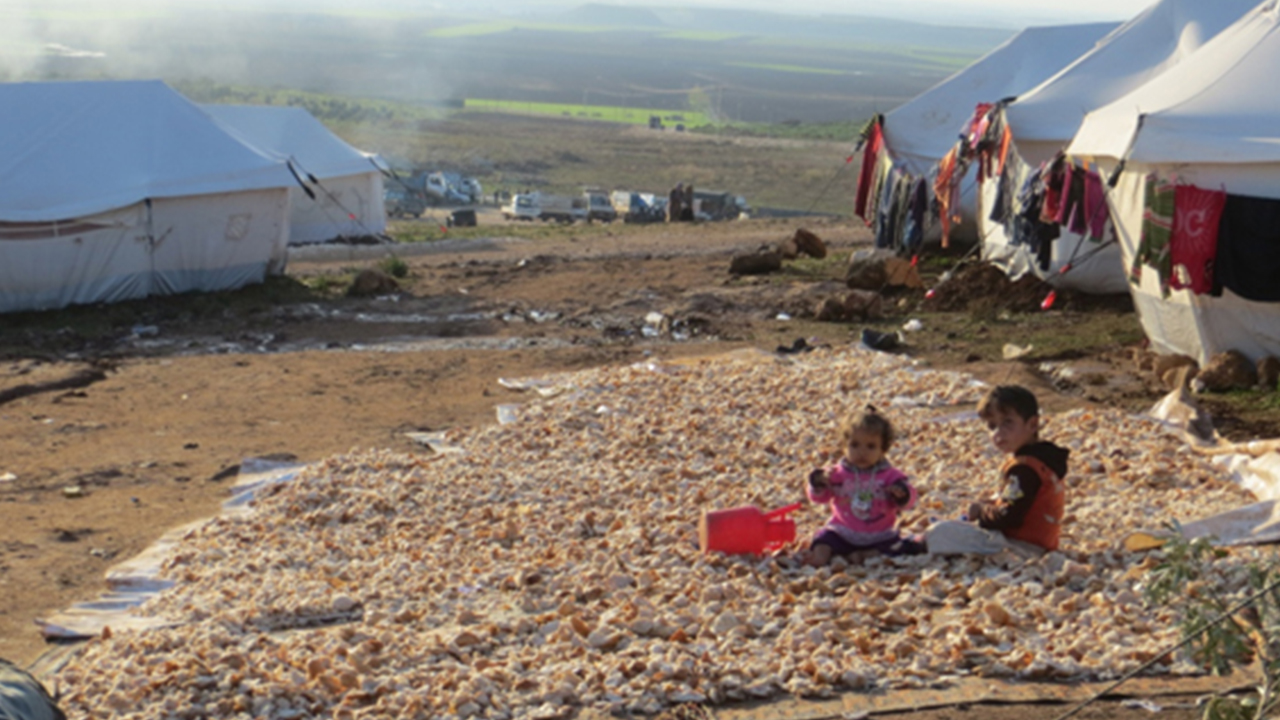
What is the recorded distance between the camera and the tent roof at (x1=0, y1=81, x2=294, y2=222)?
18.4 meters

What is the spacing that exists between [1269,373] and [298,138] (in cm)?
2259

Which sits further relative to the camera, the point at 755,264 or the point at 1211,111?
the point at 755,264

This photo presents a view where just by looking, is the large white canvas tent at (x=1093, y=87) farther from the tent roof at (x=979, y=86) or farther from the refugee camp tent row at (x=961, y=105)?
the tent roof at (x=979, y=86)

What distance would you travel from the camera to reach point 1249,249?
10.4 metres

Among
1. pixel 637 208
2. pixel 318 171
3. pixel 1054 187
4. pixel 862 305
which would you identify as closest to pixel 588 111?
pixel 637 208

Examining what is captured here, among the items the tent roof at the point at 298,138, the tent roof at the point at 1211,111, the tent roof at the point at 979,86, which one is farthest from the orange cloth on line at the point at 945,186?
the tent roof at the point at 298,138

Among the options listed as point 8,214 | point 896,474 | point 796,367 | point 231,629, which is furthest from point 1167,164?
point 8,214

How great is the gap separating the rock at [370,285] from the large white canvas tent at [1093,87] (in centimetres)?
826

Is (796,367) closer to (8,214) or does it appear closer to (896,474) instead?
(896,474)

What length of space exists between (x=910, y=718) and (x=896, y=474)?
1733mm

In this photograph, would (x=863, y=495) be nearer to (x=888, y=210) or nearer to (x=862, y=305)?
(x=862, y=305)

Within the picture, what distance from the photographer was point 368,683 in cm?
518

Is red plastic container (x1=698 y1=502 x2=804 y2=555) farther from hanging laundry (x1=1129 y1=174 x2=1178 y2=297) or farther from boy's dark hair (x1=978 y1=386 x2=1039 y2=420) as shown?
hanging laundry (x1=1129 y1=174 x2=1178 y2=297)

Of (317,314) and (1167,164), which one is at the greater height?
(1167,164)
